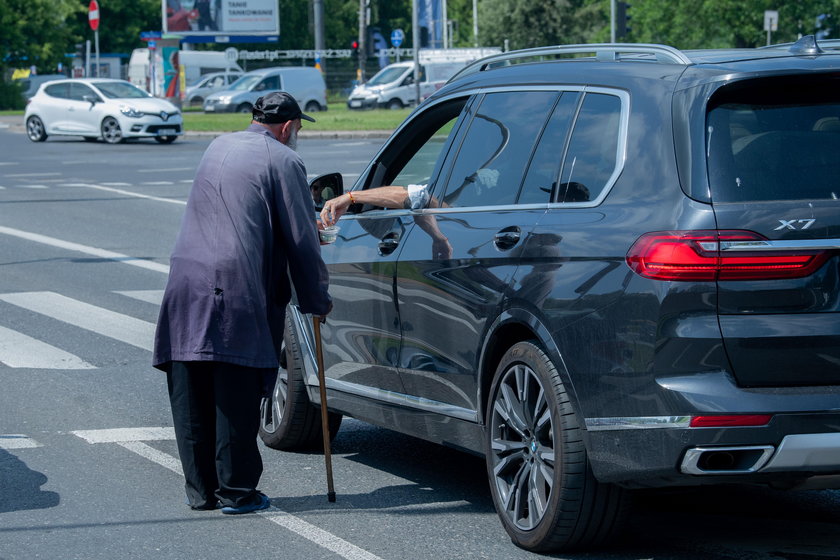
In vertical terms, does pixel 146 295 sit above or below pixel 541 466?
below

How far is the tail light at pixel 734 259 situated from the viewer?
4715 mm

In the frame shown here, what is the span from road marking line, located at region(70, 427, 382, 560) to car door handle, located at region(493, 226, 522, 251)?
47.8 inches

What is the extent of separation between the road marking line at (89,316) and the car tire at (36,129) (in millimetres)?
27338

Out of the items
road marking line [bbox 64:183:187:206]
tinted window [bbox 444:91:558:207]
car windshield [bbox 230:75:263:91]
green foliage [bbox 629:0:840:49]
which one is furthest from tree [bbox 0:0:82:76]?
tinted window [bbox 444:91:558:207]

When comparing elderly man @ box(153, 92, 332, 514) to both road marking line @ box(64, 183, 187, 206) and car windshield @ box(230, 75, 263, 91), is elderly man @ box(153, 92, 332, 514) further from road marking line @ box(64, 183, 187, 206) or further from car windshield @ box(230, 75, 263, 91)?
car windshield @ box(230, 75, 263, 91)

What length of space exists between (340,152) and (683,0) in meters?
28.6

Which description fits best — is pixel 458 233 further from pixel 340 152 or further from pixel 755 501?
pixel 340 152

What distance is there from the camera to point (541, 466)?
535 cm

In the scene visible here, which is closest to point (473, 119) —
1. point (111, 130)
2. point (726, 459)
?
point (726, 459)

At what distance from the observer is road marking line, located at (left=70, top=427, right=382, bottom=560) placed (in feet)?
18.3

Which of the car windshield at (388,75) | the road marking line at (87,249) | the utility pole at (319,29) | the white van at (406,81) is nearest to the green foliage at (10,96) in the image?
the utility pole at (319,29)

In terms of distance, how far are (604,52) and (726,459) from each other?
1909 millimetres

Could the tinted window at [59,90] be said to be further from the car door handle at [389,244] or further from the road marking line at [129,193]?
the car door handle at [389,244]

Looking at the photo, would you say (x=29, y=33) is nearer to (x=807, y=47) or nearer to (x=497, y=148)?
(x=497, y=148)
